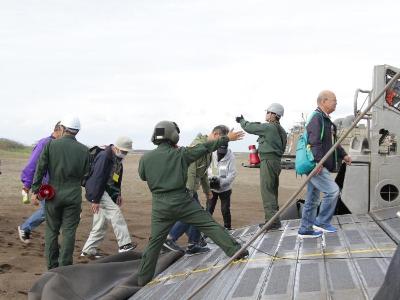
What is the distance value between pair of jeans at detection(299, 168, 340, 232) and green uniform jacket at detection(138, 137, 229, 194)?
1.25 meters

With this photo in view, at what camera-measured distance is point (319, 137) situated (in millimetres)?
5965

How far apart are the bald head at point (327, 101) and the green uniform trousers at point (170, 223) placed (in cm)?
178

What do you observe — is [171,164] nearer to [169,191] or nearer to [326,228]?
[169,191]

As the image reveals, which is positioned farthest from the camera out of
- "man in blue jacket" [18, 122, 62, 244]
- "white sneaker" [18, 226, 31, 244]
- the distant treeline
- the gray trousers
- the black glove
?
the distant treeline

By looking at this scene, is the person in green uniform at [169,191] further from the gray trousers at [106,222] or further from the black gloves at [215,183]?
the black gloves at [215,183]

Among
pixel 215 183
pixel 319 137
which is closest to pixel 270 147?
pixel 319 137

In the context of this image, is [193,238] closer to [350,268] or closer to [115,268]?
[115,268]

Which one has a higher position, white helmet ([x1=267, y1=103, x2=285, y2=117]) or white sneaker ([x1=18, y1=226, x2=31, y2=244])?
white helmet ([x1=267, y1=103, x2=285, y2=117])

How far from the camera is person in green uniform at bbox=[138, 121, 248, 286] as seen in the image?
5.45m

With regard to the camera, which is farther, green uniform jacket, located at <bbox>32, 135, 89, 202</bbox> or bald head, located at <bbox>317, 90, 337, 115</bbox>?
green uniform jacket, located at <bbox>32, 135, 89, 202</bbox>

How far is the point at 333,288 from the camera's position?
168 inches

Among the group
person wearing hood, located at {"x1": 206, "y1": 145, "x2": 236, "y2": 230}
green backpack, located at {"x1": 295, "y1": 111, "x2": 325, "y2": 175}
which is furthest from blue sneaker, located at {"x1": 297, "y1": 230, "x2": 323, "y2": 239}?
person wearing hood, located at {"x1": 206, "y1": 145, "x2": 236, "y2": 230}

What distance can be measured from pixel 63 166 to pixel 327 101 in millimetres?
3123

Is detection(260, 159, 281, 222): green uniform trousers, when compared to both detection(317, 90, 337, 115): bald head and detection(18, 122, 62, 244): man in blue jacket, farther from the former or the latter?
detection(18, 122, 62, 244): man in blue jacket
